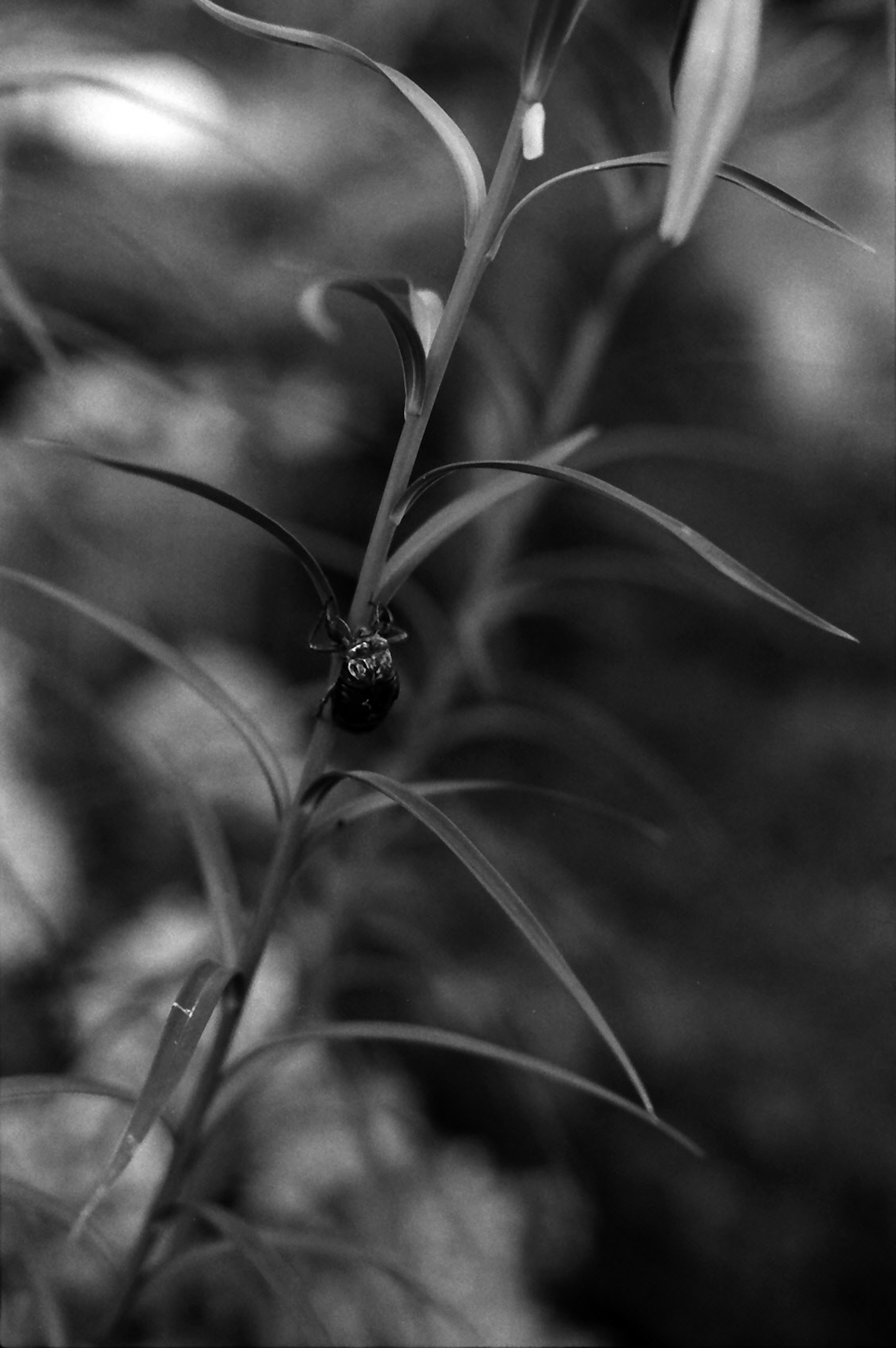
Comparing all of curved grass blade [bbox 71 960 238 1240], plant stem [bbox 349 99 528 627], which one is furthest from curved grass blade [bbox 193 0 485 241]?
Result: curved grass blade [bbox 71 960 238 1240]

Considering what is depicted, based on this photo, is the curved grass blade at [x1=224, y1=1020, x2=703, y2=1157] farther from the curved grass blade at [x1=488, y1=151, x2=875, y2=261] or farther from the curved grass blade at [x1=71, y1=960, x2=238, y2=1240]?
the curved grass blade at [x1=488, y1=151, x2=875, y2=261]

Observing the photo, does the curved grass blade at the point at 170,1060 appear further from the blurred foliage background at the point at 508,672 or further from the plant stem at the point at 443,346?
the blurred foliage background at the point at 508,672

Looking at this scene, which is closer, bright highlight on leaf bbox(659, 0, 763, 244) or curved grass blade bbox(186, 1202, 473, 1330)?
bright highlight on leaf bbox(659, 0, 763, 244)

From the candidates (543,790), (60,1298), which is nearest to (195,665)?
(543,790)

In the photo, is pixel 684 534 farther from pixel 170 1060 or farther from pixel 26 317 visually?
pixel 26 317

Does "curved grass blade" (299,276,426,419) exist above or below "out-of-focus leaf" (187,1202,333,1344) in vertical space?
above

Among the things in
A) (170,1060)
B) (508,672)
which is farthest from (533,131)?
(508,672)
